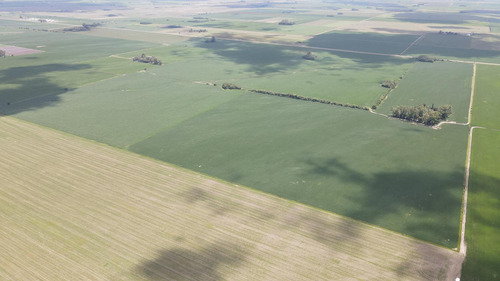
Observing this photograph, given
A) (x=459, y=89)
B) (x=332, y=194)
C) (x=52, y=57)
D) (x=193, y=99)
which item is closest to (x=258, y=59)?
(x=193, y=99)

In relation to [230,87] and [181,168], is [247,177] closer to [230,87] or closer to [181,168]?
[181,168]

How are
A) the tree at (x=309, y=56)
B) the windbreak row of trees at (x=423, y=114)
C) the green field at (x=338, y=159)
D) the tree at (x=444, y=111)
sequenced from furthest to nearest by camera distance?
the tree at (x=309, y=56) < the tree at (x=444, y=111) < the windbreak row of trees at (x=423, y=114) < the green field at (x=338, y=159)

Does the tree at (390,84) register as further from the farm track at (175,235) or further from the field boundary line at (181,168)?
the farm track at (175,235)

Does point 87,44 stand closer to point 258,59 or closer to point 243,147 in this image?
point 258,59

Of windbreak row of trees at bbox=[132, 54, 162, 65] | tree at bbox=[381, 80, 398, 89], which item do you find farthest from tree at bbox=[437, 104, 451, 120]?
windbreak row of trees at bbox=[132, 54, 162, 65]

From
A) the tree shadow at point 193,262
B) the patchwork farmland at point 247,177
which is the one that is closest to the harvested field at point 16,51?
the patchwork farmland at point 247,177

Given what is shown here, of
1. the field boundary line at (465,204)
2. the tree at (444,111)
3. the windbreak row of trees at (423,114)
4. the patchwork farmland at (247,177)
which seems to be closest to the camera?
the patchwork farmland at (247,177)

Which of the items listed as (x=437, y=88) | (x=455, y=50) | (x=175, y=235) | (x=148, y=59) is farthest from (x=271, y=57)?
(x=175, y=235)
